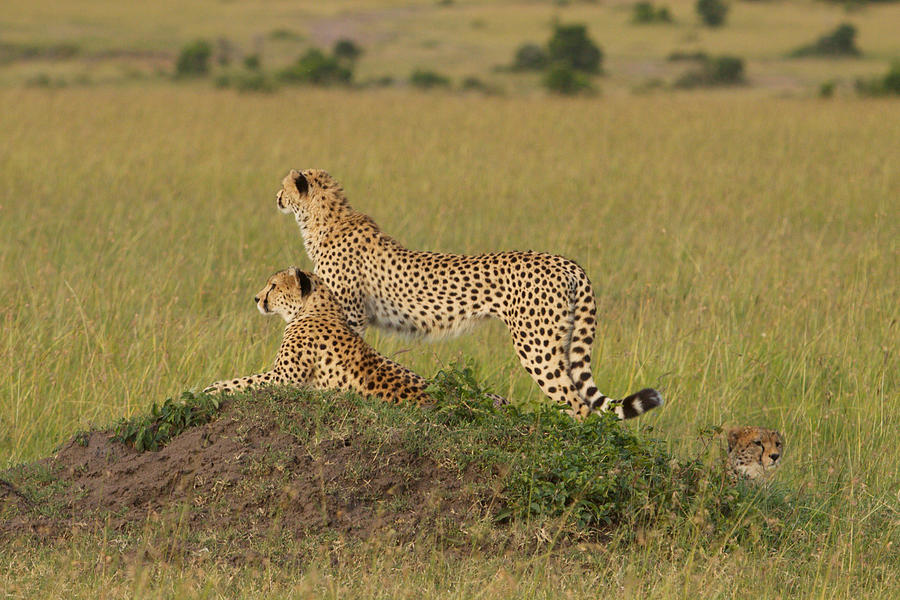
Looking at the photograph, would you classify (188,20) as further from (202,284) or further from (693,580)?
(693,580)

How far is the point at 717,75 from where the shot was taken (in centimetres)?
3562

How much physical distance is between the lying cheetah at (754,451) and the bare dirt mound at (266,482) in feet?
4.03

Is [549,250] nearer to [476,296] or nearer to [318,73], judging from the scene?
[476,296]

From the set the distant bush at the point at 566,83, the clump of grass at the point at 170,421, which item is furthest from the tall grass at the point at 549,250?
the distant bush at the point at 566,83

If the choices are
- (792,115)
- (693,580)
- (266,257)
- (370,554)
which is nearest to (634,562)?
(693,580)

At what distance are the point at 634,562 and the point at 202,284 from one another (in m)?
4.53

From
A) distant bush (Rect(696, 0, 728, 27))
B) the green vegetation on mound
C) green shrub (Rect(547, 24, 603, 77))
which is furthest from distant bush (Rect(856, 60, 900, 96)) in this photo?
the green vegetation on mound

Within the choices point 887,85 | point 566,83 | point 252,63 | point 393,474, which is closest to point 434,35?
point 252,63

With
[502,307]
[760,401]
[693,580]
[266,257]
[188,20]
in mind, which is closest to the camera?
[693,580]

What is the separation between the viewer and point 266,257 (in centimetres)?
931

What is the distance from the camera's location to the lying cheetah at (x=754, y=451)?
18.0 ft

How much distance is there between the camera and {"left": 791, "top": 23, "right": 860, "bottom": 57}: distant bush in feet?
142

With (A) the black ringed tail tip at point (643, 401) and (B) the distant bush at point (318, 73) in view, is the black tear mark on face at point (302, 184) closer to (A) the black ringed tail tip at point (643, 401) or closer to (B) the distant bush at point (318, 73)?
(A) the black ringed tail tip at point (643, 401)

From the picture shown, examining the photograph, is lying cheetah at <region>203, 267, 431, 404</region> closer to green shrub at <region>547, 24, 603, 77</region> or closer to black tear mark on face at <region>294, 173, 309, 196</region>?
black tear mark on face at <region>294, 173, 309, 196</region>
